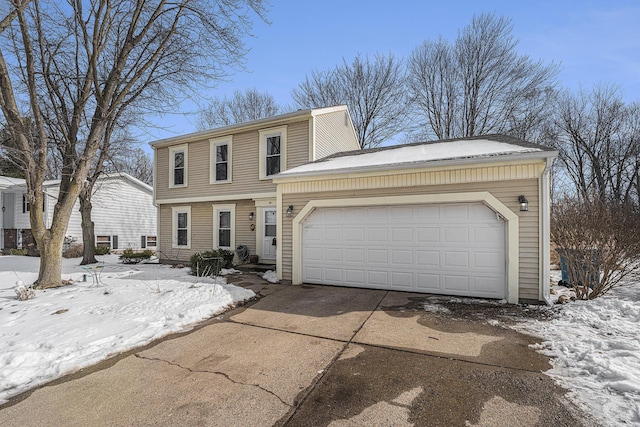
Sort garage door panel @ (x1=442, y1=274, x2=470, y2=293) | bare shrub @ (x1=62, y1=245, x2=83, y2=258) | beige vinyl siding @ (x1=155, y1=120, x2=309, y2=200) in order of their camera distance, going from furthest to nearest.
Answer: bare shrub @ (x1=62, y1=245, x2=83, y2=258)
beige vinyl siding @ (x1=155, y1=120, x2=309, y2=200)
garage door panel @ (x1=442, y1=274, x2=470, y2=293)

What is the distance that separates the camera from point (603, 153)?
20094 millimetres

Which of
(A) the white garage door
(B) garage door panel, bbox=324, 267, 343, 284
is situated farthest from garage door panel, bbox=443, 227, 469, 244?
(B) garage door panel, bbox=324, 267, 343, 284

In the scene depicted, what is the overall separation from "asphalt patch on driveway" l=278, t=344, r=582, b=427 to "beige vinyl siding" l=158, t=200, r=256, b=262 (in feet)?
27.7

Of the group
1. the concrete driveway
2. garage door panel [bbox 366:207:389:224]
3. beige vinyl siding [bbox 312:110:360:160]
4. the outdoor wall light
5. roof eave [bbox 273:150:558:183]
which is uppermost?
beige vinyl siding [bbox 312:110:360:160]

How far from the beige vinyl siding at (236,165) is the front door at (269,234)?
0.86 meters

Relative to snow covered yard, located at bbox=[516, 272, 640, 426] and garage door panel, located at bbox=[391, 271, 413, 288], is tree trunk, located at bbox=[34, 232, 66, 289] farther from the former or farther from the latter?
snow covered yard, located at bbox=[516, 272, 640, 426]

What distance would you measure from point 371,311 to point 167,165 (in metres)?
11.6

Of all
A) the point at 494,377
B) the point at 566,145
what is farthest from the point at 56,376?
the point at 566,145

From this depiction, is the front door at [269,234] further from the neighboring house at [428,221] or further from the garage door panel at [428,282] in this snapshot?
the garage door panel at [428,282]

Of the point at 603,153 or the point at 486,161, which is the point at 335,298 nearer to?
the point at 486,161

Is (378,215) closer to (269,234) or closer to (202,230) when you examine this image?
(269,234)

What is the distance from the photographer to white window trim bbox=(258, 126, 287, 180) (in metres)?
10.8

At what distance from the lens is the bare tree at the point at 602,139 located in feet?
63.2

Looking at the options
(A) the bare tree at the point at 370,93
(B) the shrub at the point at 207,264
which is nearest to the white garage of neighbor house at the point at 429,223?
(B) the shrub at the point at 207,264
